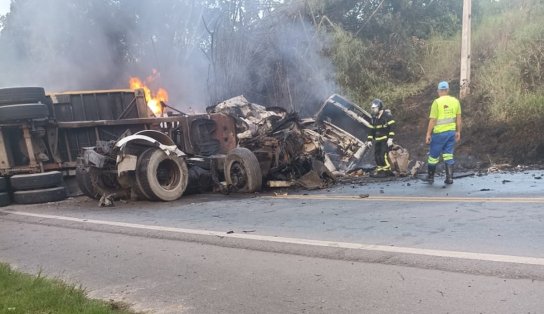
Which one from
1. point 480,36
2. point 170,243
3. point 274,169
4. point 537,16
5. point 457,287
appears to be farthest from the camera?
point 480,36

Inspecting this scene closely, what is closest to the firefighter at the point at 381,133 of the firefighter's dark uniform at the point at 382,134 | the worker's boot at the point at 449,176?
the firefighter's dark uniform at the point at 382,134

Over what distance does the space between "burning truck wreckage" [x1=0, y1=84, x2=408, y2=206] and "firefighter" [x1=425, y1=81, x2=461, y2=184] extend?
166 centimetres

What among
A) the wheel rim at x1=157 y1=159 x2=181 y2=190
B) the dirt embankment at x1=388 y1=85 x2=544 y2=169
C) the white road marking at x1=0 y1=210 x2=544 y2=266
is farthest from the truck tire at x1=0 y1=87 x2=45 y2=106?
the dirt embankment at x1=388 y1=85 x2=544 y2=169

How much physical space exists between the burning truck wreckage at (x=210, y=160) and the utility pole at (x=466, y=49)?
11.9 feet

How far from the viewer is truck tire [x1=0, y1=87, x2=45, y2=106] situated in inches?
378

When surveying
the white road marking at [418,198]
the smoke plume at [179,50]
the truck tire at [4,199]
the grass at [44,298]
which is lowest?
the white road marking at [418,198]

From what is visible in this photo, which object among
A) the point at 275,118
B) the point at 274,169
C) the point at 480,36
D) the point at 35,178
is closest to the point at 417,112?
the point at 480,36

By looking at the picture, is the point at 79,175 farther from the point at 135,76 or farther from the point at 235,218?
the point at 135,76

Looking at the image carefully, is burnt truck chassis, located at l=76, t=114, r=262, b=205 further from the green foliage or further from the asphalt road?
the green foliage

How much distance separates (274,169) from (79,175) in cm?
378

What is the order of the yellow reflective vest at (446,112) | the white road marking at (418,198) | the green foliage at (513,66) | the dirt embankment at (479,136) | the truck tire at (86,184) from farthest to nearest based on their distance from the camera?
the green foliage at (513,66) < the dirt embankment at (479,136) < the truck tire at (86,184) < the yellow reflective vest at (446,112) < the white road marking at (418,198)

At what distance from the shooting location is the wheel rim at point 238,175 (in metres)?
9.17

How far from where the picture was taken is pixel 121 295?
3.88 m

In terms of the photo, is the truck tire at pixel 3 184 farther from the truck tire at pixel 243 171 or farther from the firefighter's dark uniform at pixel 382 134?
the firefighter's dark uniform at pixel 382 134
